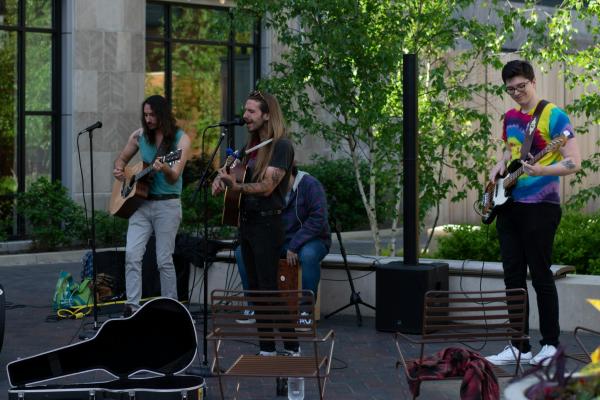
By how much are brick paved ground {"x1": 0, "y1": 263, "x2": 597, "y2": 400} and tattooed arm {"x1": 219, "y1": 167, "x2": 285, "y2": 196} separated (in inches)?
47.4

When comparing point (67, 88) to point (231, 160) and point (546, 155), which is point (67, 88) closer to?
point (231, 160)

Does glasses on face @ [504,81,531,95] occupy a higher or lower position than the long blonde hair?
higher

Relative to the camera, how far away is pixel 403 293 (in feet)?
30.0

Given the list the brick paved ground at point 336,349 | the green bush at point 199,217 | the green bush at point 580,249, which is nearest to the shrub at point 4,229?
the green bush at point 199,217

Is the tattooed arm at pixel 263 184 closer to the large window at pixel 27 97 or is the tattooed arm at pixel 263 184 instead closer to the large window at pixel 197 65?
the large window at pixel 27 97

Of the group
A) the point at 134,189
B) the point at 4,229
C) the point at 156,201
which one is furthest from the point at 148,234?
the point at 4,229

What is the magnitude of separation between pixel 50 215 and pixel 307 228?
22.3ft

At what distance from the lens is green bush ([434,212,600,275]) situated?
10547mm

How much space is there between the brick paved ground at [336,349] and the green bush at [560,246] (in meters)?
1.50

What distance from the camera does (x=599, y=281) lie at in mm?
9359

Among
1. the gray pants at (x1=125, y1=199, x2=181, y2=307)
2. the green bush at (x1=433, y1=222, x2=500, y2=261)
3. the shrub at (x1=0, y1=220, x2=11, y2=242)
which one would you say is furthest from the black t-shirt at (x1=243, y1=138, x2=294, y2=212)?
the shrub at (x1=0, y1=220, x2=11, y2=242)

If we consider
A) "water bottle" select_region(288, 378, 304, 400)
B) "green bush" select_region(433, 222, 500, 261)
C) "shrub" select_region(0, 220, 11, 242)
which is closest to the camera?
"water bottle" select_region(288, 378, 304, 400)

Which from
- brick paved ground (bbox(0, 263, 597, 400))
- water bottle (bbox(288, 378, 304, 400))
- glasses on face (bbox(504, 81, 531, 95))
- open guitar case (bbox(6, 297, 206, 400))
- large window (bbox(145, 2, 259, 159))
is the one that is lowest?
brick paved ground (bbox(0, 263, 597, 400))

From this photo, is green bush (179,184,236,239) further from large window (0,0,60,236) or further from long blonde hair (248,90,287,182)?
long blonde hair (248,90,287,182)
